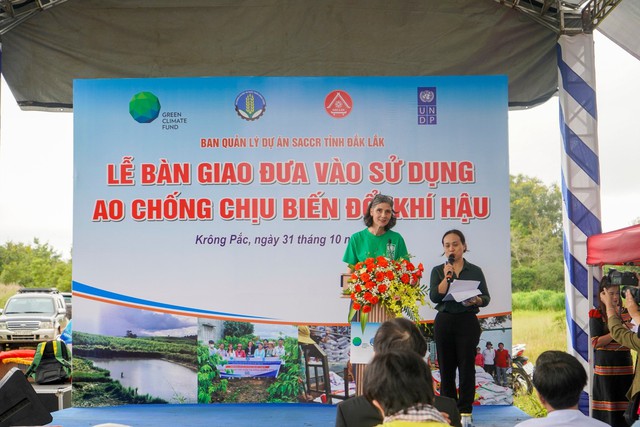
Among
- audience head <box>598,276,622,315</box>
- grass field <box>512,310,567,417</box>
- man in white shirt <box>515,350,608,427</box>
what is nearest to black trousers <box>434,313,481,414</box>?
audience head <box>598,276,622,315</box>

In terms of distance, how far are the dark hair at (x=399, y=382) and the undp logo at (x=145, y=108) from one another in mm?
5871

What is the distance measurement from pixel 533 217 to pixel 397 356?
59.3 ft

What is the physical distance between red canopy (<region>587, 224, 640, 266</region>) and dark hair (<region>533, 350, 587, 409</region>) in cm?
317

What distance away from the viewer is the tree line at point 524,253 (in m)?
17.8

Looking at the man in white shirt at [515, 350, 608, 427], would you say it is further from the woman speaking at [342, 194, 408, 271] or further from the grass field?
the grass field

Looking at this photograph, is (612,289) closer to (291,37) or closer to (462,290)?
(462,290)

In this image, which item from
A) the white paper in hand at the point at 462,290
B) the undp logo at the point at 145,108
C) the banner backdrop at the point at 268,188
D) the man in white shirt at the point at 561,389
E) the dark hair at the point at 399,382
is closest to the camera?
the dark hair at the point at 399,382

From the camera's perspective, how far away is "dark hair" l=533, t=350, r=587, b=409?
2762mm

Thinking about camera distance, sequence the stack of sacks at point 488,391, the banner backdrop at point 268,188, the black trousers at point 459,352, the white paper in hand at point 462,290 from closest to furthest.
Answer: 1. the black trousers at point 459,352
2. the white paper in hand at point 462,290
3. the stack of sacks at point 488,391
4. the banner backdrop at point 268,188

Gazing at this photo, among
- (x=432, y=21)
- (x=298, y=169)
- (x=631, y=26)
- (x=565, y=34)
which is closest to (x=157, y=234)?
(x=298, y=169)

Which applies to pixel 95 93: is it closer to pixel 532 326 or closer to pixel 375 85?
pixel 375 85

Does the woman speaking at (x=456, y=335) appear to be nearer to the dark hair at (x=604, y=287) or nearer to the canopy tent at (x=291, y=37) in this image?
the dark hair at (x=604, y=287)

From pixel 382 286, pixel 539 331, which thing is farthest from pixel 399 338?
pixel 539 331

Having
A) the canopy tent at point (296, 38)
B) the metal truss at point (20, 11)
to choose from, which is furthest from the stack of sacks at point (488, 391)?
the metal truss at point (20, 11)
